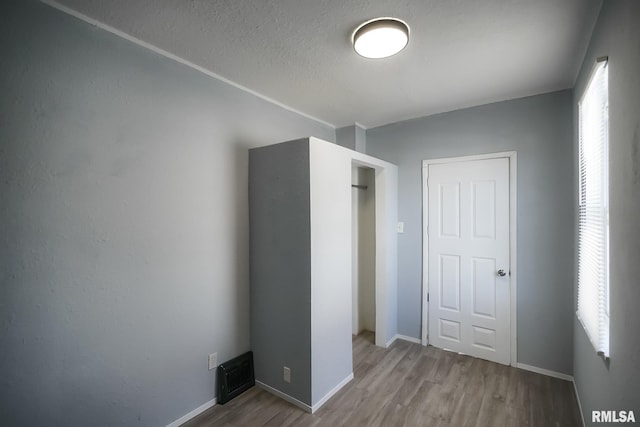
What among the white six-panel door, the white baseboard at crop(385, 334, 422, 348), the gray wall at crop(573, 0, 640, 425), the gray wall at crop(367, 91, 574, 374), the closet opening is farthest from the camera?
the closet opening

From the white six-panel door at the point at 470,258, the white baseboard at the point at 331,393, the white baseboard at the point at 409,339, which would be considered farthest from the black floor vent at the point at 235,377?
the white six-panel door at the point at 470,258

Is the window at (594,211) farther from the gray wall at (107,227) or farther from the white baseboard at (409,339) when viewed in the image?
the gray wall at (107,227)

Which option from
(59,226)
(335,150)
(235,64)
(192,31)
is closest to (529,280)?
(335,150)

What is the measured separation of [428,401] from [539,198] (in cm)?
203

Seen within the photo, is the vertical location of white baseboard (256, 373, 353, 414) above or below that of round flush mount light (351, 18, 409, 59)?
below

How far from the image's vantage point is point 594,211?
5.39 ft

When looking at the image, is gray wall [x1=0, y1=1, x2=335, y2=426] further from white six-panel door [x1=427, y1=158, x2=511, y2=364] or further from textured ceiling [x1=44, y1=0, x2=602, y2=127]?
white six-panel door [x1=427, y1=158, x2=511, y2=364]

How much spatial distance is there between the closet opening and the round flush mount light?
1.83 m

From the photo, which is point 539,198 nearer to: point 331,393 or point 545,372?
point 545,372

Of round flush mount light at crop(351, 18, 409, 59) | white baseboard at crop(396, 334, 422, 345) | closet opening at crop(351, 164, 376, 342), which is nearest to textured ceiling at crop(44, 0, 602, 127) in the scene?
round flush mount light at crop(351, 18, 409, 59)

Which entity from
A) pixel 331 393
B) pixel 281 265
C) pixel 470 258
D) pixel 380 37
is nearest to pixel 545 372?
pixel 470 258

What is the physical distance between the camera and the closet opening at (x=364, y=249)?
140 inches

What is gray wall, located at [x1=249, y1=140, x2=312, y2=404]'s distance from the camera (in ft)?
7.00

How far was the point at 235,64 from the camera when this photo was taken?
2.05 metres
